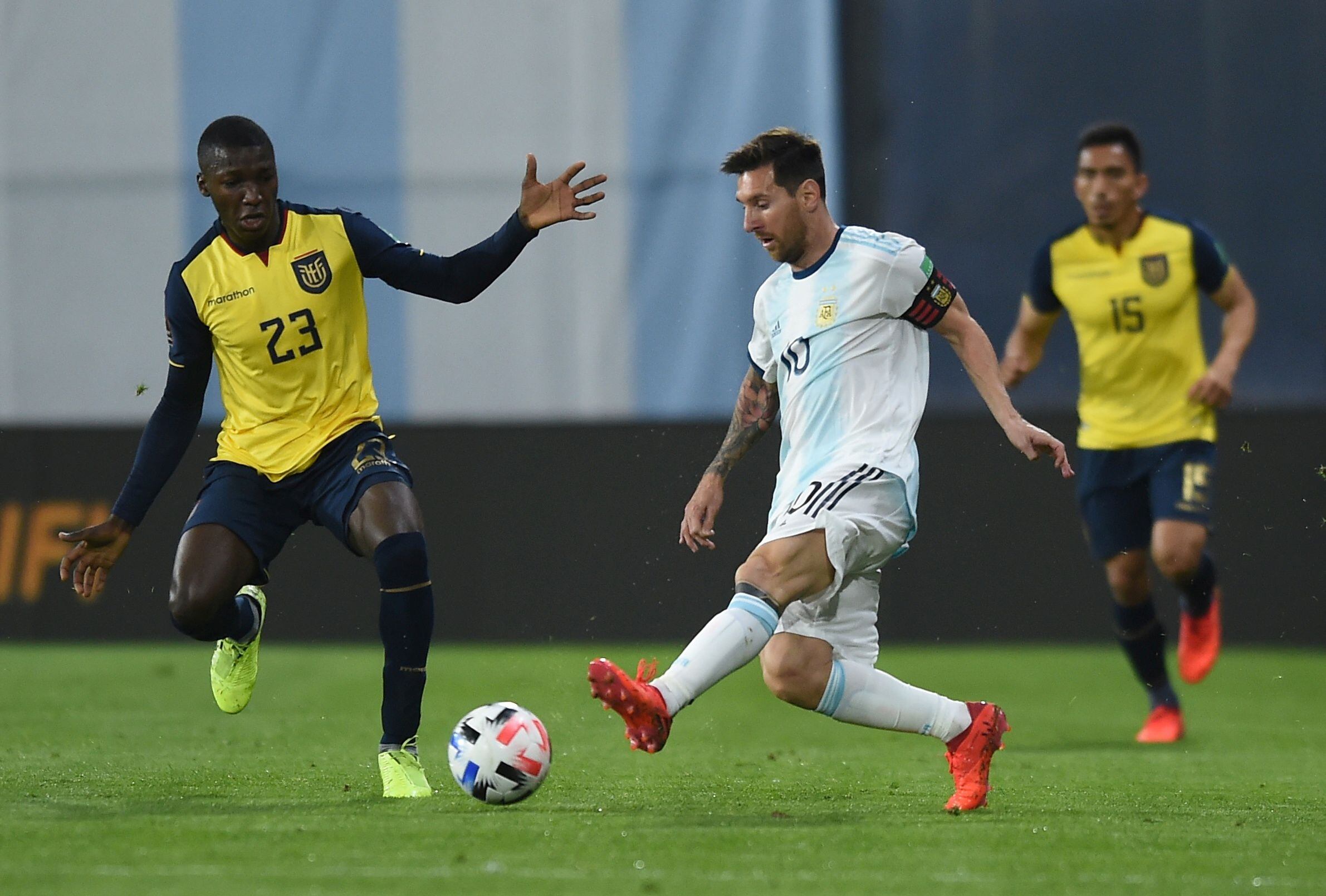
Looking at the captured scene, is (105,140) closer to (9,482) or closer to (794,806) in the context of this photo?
(9,482)

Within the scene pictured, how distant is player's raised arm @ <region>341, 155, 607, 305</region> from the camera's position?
193 inches

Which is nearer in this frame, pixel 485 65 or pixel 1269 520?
pixel 1269 520

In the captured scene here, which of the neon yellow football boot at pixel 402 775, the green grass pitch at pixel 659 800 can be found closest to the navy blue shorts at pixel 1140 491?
the green grass pitch at pixel 659 800

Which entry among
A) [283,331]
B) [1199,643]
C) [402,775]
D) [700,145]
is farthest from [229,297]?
[700,145]

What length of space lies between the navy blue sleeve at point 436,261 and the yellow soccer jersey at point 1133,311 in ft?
10.4

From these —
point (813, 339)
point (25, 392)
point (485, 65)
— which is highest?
point (485, 65)

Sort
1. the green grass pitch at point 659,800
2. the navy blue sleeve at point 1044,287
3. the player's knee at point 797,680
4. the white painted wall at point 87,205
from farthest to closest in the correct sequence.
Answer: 1. the white painted wall at point 87,205
2. the navy blue sleeve at point 1044,287
3. the player's knee at point 797,680
4. the green grass pitch at point 659,800

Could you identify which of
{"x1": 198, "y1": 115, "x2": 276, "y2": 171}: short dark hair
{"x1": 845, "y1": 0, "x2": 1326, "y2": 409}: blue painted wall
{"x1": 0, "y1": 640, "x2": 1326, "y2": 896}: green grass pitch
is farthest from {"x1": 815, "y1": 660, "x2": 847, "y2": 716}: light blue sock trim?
{"x1": 845, "y1": 0, "x2": 1326, "y2": 409}: blue painted wall

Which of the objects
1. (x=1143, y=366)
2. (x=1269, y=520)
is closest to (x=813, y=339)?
(x=1143, y=366)

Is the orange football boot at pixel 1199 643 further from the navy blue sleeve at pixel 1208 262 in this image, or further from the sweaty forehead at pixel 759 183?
the sweaty forehead at pixel 759 183

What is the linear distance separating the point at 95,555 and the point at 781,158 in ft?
7.23

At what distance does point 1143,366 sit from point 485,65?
4.80 meters

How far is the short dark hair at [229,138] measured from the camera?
482 centimetres

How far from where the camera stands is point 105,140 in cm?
1048
